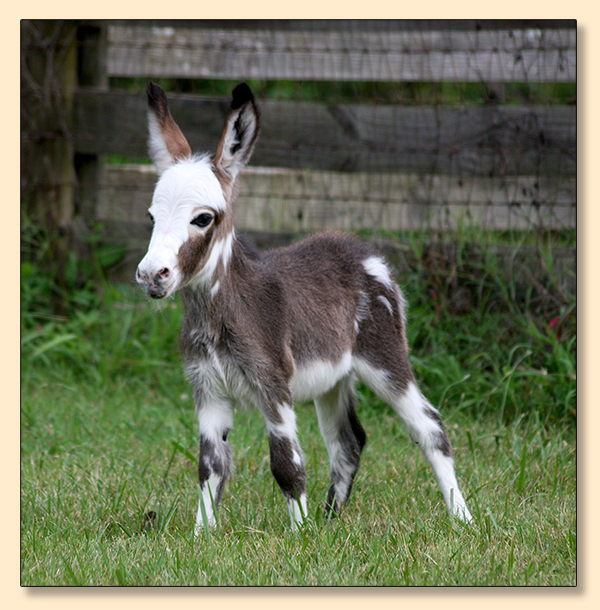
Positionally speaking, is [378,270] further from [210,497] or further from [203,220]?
[210,497]

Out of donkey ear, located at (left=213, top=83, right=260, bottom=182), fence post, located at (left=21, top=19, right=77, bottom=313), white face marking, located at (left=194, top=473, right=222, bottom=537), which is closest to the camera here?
donkey ear, located at (left=213, top=83, right=260, bottom=182)

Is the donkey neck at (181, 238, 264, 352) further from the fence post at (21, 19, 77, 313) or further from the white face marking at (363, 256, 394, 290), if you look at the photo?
the fence post at (21, 19, 77, 313)

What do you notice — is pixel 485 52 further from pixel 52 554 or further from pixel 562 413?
pixel 52 554

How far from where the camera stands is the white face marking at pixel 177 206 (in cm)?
290

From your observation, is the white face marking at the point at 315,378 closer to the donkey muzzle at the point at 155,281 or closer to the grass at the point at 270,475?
the grass at the point at 270,475

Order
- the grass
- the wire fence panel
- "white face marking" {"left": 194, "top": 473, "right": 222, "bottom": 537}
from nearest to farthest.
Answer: the grass, "white face marking" {"left": 194, "top": 473, "right": 222, "bottom": 537}, the wire fence panel

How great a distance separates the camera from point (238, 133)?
10.5 ft

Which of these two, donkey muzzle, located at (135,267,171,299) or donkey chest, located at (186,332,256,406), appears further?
donkey chest, located at (186,332,256,406)

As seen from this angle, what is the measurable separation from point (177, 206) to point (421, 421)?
161cm

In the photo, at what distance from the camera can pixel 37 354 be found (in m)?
5.63

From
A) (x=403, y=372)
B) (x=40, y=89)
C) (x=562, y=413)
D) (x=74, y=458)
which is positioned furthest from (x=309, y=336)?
(x=40, y=89)

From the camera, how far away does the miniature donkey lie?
3057mm

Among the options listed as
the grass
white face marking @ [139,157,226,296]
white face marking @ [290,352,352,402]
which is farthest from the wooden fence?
white face marking @ [139,157,226,296]

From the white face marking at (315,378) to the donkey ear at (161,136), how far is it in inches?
41.1
